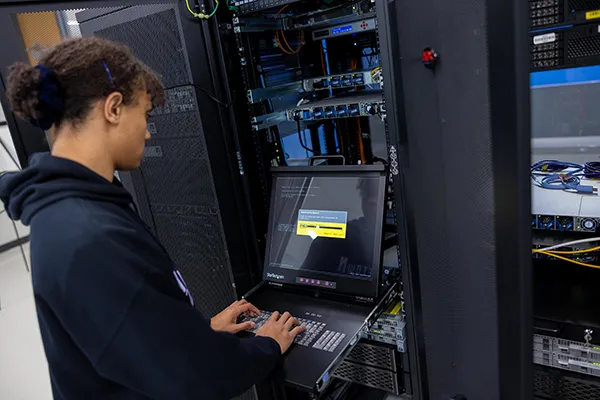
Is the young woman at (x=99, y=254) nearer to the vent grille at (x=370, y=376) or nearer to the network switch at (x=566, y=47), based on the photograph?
the vent grille at (x=370, y=376)

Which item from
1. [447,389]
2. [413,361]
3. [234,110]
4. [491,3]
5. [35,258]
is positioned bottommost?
[413,361]

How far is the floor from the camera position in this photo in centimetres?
261

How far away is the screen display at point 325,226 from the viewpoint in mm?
1456

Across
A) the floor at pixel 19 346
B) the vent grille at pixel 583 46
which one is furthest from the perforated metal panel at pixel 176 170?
the floor at pixel 19 346

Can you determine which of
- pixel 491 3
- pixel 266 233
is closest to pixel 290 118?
pixel 266 233

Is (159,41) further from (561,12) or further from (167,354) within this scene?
(561,12)

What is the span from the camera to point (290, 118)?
1657 mm

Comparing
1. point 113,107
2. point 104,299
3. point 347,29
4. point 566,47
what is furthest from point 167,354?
point 566,47

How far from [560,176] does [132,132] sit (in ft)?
5.04

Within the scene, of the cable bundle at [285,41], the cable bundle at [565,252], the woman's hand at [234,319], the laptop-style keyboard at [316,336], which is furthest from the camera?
the cable bundle at [285,41]

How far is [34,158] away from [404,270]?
100cm

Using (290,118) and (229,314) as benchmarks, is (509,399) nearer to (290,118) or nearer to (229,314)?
(229,314)

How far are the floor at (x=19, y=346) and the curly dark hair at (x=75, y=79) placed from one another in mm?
2285

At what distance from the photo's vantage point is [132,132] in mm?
943
